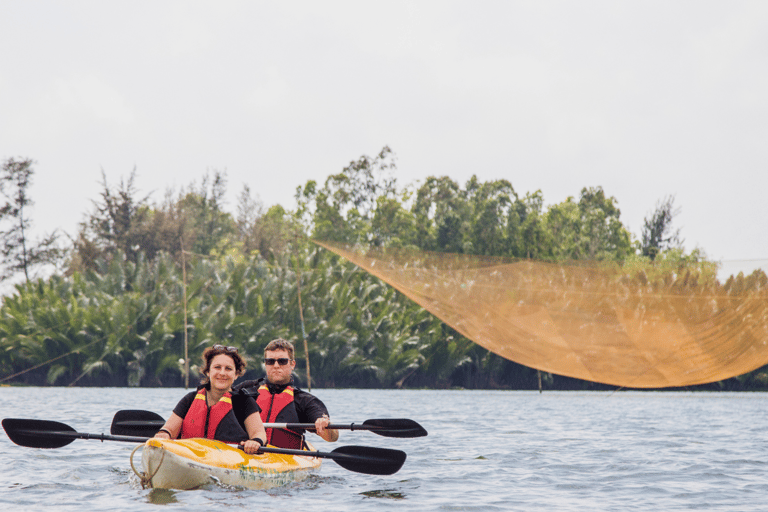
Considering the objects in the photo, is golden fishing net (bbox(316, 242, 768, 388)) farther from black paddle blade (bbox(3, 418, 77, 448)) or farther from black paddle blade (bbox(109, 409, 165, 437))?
black paddle blade (bbox(3, 418, 77, 448))

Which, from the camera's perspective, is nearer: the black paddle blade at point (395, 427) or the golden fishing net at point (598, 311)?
the black paddle blade at point (395, 427)

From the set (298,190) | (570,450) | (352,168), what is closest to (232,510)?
(570,450)

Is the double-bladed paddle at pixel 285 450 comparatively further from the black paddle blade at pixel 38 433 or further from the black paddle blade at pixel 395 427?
the black paddle blade at pixel 395 427

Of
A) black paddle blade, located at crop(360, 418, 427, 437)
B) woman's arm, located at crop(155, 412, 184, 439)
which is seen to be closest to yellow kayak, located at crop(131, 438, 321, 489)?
woman's arm, located at crop(155, 412, 184, 439)

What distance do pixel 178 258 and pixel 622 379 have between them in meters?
27.2

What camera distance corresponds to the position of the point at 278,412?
8680 mm

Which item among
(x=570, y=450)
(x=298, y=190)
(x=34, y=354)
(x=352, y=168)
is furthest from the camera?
(x=298, y=190)

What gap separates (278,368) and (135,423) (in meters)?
1.75

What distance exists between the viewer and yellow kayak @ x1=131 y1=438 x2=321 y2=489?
284 inches

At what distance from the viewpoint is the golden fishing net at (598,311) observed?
1978 centimetres

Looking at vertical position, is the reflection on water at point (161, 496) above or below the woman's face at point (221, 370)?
below

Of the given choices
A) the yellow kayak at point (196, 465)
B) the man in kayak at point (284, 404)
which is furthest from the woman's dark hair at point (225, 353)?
the man in kayak at point (284, 404)

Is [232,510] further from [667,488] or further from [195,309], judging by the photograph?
[195,309]

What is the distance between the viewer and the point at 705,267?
1995 cm
